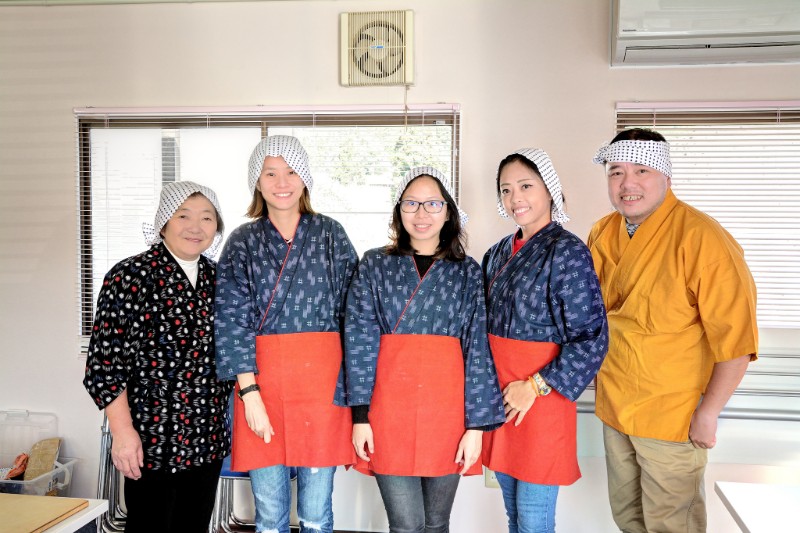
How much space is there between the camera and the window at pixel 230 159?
2.41m

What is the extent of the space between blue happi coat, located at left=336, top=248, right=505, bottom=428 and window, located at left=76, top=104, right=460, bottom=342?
985mm

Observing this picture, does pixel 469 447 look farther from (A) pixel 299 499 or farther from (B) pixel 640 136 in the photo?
(B) pixel 640 136

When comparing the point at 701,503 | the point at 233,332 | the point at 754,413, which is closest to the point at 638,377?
the point at 701,503

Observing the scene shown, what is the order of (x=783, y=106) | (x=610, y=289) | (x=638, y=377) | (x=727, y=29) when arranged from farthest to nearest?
(x=783, y=106) → (x=727, y=29) → (x=610, y=289) → (x=638, y=377)

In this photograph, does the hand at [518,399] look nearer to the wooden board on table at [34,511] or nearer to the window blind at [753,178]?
the wooden board on table at [34,511]

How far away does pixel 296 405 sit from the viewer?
4.95 ft

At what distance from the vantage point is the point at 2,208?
8.59 ft

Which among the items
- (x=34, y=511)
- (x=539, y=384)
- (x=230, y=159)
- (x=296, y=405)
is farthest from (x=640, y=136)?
(x=34, y=511)

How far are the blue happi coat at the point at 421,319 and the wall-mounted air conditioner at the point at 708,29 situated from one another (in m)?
1.30

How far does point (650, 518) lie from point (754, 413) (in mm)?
927

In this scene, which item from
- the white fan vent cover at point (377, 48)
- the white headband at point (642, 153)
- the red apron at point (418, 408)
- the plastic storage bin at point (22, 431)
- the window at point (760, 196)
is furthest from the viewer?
the plastic storage bin at point (22, 431)

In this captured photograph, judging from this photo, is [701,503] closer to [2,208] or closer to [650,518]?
[650,518]

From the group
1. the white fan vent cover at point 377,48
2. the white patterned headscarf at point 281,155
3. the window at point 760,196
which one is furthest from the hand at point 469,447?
the white fan vent cover at point 377,48

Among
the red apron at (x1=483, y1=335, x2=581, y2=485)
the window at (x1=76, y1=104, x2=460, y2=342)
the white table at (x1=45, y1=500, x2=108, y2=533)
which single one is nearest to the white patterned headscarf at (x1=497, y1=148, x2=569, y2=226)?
the red apron at (x1=483, y1=335, x2=581, y2=485)
